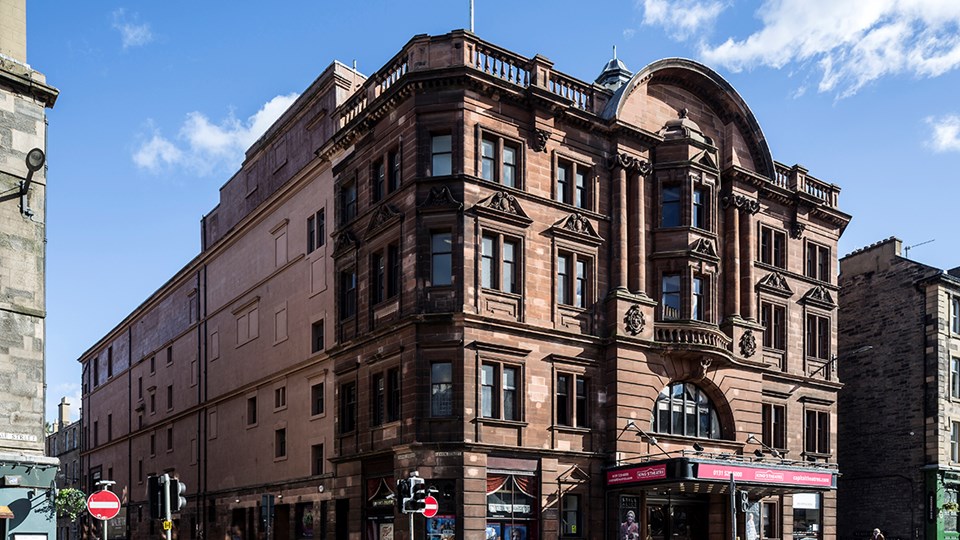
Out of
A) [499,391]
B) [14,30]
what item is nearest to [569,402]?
[499,391]

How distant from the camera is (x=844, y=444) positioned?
5300 cm

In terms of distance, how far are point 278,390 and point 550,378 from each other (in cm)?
1479

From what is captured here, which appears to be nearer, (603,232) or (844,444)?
(603,232)

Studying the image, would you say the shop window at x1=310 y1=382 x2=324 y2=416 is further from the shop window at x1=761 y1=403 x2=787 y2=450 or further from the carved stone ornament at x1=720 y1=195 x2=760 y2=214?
the shop window at x1=761 y1=403 x2=787 y2=450

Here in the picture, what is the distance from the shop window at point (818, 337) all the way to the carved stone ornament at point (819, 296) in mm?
691

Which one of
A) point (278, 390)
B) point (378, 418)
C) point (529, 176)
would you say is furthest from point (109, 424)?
point (529, 176)

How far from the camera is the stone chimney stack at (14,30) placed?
28.5 meters

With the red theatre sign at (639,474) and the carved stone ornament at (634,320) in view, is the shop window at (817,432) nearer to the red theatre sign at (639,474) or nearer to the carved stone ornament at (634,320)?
the carved stone ornament at (634,320)

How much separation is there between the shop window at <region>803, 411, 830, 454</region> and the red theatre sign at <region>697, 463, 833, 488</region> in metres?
6.21

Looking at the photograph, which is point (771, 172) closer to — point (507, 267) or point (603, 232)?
point (603, 232)

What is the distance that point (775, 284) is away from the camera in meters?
44.2

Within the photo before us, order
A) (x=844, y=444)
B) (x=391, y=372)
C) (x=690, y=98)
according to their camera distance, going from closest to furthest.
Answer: (x=391, y=372)
(x=690, y=98)
(x=844, y=444)

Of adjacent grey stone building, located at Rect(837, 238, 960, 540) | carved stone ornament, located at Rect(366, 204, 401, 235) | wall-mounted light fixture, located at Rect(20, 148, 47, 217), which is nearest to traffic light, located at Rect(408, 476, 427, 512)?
carved stone ornament, located at Rect(366, 204, 401, 235)

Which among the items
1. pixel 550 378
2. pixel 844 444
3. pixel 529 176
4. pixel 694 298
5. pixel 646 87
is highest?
pixel 646 87
